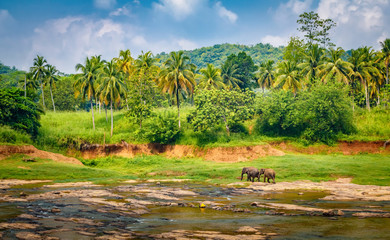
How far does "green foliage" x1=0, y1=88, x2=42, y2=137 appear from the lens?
4578 centimetres

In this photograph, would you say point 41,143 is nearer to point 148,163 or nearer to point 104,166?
point 104,166

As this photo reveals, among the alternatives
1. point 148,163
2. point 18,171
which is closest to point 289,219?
point 18,171

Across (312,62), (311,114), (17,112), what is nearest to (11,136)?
(17,112)

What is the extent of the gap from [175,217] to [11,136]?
117ft

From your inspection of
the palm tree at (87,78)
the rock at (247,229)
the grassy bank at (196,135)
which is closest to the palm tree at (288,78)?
the grassy bank at (196,135)

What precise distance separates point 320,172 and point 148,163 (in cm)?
2269

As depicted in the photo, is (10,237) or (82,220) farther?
(82,220)

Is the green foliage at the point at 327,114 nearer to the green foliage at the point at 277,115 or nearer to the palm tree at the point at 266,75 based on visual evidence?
the green foliage at the point at 277,115

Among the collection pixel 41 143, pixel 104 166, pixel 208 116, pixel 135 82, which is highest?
pixel 135 82

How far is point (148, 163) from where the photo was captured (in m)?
45.4

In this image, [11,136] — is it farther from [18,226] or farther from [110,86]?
[18,226]

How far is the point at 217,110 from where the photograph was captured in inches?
2064

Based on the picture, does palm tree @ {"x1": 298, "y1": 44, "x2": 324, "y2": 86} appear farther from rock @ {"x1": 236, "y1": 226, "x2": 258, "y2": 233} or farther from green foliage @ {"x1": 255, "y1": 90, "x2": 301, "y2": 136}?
rock @ {"x1": 236, "y1": 226, "x2": 258, "y2": 233}

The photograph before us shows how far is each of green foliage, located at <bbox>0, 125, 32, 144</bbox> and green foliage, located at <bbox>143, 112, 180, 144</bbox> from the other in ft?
54.9
